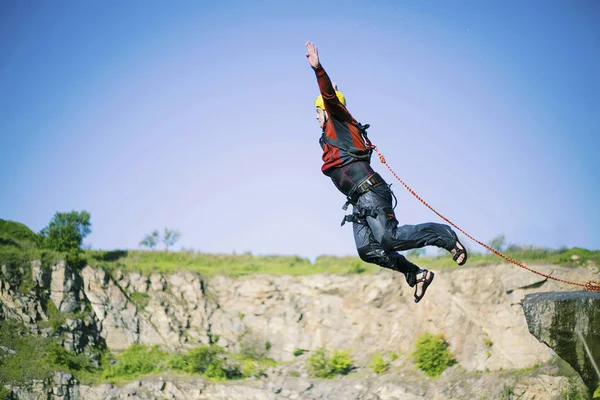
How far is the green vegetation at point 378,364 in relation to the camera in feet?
97.2

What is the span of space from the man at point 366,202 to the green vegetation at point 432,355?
19836 mm

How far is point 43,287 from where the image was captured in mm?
32094

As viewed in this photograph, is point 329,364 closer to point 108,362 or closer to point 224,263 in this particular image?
point 108,362

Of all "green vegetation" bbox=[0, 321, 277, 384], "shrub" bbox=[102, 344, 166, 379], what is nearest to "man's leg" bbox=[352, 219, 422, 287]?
"green vegetation" bbox=[0, 321, 277, 384]

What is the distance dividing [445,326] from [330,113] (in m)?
22.5

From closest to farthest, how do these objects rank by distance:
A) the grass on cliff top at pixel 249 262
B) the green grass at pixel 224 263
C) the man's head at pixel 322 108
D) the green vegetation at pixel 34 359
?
the man's head at pixel 322 108, the green vegetation at pixel 34 359, the grass on cliff top at pixel 249 262, the green grass at pixel 224 263

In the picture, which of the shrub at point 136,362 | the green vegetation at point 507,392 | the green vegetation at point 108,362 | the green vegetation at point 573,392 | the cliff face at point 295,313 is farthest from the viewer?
the shrub at point 136,362

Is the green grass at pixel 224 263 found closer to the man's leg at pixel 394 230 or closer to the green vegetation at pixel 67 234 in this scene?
the green vegetation at pixel 67 234

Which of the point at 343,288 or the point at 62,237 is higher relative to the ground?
the point at 62,237

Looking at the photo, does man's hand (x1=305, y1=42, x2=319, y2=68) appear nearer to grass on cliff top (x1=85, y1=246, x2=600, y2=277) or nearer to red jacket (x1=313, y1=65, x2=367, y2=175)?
red jacket (x1=313, y1=65, x2=367, y2=175)

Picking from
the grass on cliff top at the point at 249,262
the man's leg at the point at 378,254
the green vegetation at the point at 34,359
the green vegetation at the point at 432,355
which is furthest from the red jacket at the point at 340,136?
the green vegetation at the point at 34,359

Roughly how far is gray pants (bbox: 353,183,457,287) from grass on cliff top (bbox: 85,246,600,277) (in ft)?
71.2

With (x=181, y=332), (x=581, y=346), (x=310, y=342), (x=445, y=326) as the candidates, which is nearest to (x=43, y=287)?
(x=181, y=332)

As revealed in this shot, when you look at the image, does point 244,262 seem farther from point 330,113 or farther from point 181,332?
point 330,113
